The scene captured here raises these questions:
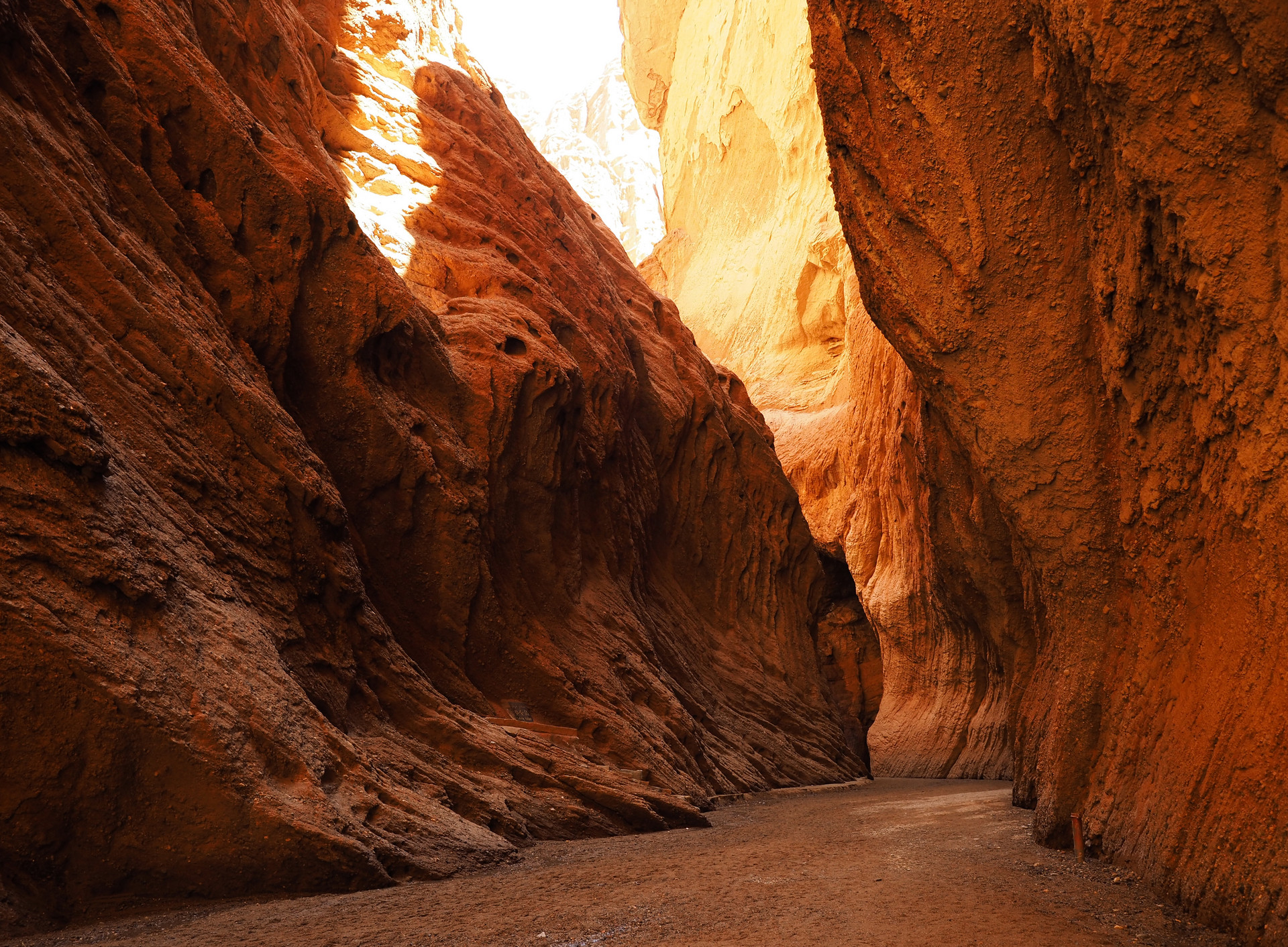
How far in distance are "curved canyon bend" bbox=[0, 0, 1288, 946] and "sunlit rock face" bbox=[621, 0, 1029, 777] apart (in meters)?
0.76

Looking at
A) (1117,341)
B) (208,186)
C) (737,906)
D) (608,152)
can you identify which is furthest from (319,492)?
(608,152)

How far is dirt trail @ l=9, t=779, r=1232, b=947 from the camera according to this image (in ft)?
13.1

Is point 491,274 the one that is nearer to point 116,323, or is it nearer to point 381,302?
point 381,302

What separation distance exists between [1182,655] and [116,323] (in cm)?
686

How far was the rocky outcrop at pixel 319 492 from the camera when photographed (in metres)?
4.91

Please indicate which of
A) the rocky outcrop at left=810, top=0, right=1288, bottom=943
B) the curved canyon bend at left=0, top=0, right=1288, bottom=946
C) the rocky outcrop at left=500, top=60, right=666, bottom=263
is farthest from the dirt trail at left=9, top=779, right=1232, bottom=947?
the rocky outcrop at left=500, top=60, right=666, bottom=263

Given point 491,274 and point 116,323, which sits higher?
point 491,274

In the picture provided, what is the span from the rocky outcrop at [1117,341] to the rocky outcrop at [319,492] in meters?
4.13

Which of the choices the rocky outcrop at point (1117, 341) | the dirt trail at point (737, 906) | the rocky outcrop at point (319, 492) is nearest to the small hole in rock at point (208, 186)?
the rocky outcrop at point (319, 492)

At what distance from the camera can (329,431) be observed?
9.92 meters

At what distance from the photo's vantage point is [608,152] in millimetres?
90375

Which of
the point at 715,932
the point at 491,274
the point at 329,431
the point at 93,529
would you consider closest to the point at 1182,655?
the point at 715,932

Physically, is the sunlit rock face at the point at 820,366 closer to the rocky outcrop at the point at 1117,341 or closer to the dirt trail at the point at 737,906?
the rocky outcrop at the point at 1117,341

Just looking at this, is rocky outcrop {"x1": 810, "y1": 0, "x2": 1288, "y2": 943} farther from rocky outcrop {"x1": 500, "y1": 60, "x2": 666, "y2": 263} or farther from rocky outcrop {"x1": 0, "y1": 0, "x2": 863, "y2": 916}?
rocky outcrop {"x1": 500, "y1": 60, "x2": 666, "y2": 263}
